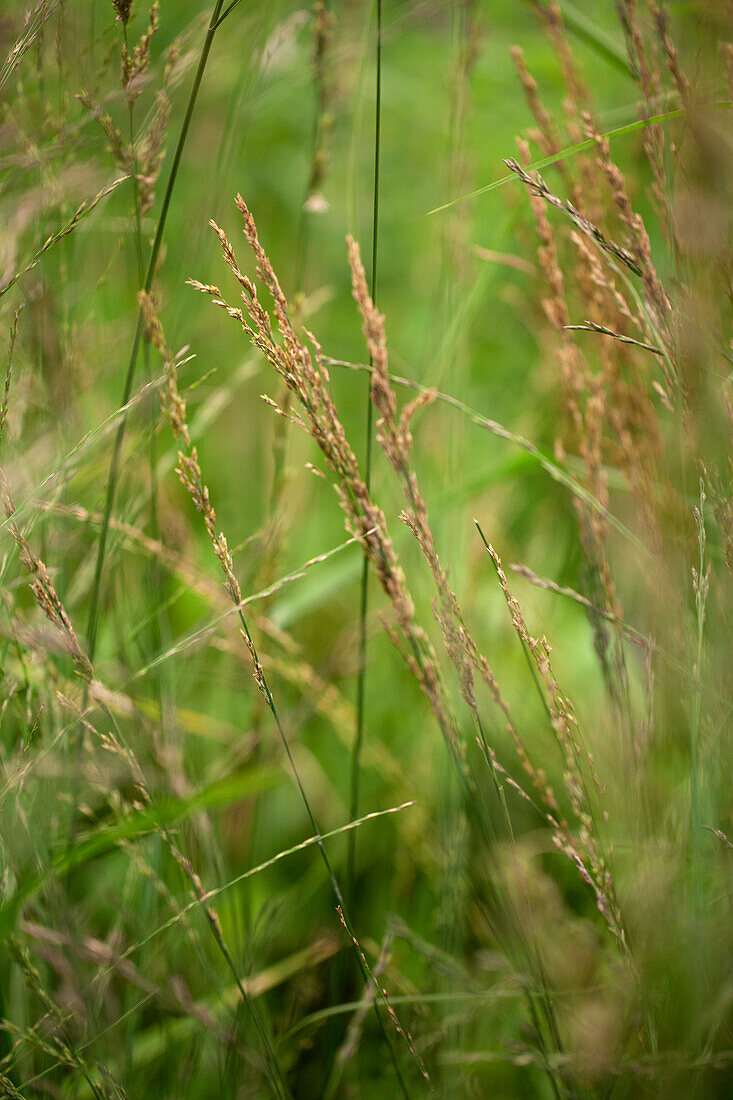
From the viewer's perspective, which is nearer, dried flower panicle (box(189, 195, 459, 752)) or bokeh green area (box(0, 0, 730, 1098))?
dried flower panicle (box(189, 195, 459, 752))

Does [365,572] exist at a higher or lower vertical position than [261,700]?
higher

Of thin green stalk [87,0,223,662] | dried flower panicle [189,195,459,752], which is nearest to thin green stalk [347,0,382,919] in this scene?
dried flower panicle [189,195,459,752]

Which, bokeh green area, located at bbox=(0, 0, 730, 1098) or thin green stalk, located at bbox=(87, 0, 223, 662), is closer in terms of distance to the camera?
thin green stalk, located at bbox=(87, 0, 223, 662)

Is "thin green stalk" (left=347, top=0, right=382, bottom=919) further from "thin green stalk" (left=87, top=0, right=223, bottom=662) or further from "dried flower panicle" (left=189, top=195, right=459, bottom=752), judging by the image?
"thin green stalk" (left=87, top=0, right=223, bottom=662)

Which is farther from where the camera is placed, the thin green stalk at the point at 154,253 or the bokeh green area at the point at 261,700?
the bokeh green area at the point at 261,700

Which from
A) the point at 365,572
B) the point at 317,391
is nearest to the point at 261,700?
the point at 365,572

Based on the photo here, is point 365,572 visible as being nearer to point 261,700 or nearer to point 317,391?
point 317,391

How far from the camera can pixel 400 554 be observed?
4.15ft

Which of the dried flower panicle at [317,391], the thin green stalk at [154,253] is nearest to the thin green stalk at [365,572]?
the dried flower panicle at [317,391]

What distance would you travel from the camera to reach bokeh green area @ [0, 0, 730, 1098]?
30.3 inches

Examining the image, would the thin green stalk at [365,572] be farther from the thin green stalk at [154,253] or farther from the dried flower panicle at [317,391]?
the thin green stalk at [154,253]

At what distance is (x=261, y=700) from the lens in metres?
1.03

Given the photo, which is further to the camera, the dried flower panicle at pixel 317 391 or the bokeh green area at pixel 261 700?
the bokeh green area at pixel 261 700

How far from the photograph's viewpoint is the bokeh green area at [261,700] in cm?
77
